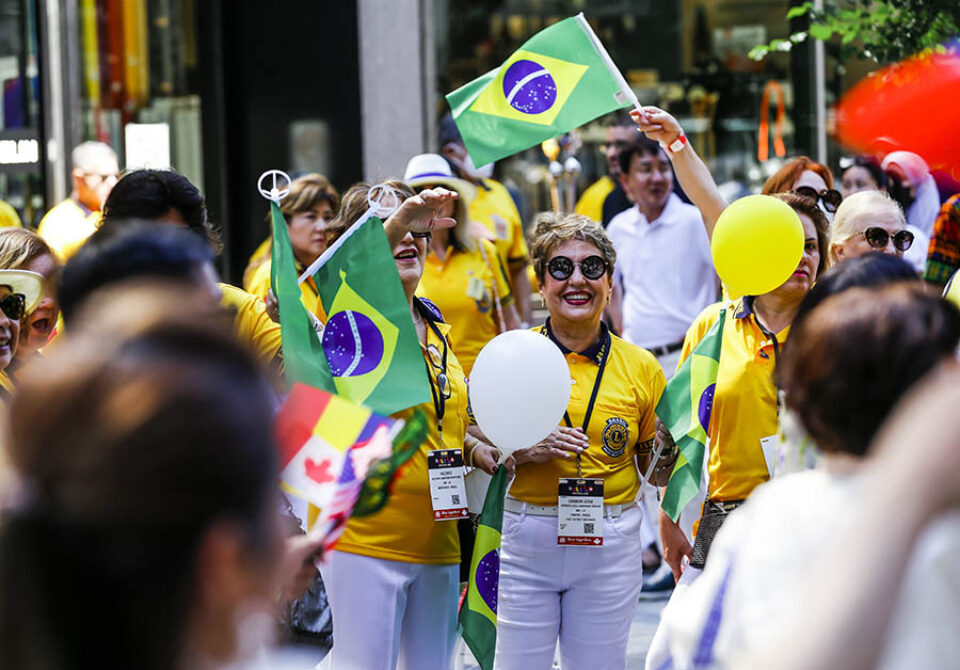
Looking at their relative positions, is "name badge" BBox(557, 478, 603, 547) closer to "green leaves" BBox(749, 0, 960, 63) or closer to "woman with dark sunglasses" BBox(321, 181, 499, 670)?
"woman with dark sunglasses" BBox(321, 181, 499, 670)

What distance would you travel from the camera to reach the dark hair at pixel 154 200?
3.46 metres

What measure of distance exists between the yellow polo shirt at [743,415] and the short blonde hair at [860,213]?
2.35ft

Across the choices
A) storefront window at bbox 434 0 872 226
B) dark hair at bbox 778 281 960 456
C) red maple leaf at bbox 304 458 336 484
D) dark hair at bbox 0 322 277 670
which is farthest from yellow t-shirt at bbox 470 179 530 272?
dark hair at bbox 0 322 277 670

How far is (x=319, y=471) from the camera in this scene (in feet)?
8.21

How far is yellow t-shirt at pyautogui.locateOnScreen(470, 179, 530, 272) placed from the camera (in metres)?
7.34

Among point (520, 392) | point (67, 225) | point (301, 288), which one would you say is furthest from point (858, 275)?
point (67, 225)

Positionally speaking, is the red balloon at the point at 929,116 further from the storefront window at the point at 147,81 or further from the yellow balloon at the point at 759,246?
the storefront window at the point at 147,81

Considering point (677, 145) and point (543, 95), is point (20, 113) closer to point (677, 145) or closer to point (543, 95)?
point (543, 95)

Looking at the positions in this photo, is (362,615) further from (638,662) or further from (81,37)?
(81,37)

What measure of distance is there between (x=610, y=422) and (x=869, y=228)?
3.99 ft

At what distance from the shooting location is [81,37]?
426 inches

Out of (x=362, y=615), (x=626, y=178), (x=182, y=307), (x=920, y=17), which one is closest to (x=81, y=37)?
(x=626, y=178)

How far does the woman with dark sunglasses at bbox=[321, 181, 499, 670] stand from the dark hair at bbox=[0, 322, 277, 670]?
104 inches

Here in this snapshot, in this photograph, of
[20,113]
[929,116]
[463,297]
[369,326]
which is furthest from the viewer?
[20,113]
